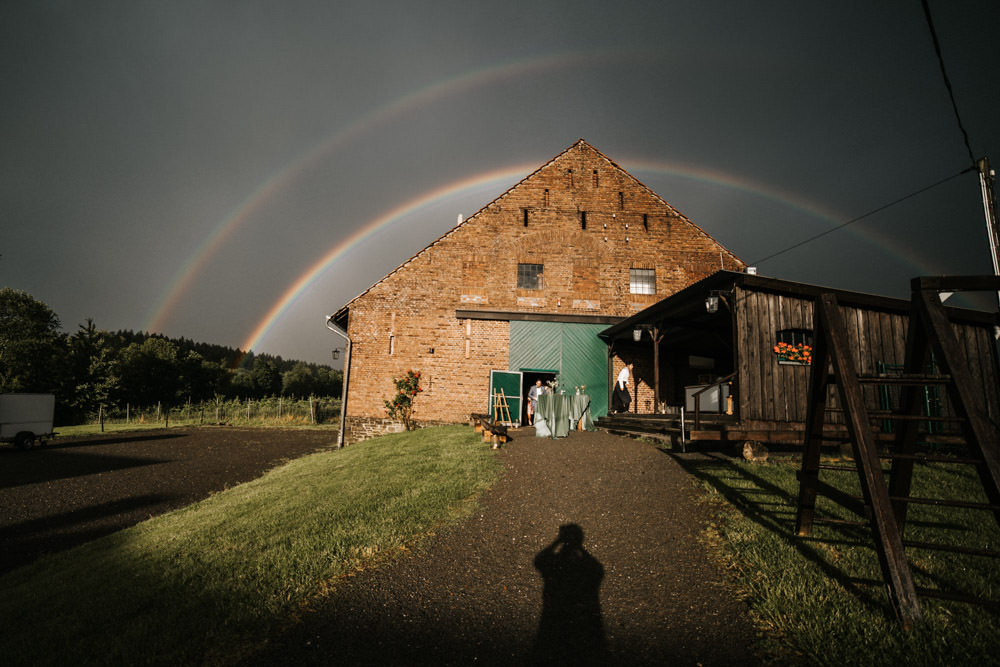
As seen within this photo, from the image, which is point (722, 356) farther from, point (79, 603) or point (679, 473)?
point (79, 603)

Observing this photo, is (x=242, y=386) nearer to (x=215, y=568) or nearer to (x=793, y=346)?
(x=215, y=568)

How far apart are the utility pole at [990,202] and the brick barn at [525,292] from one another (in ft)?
21.6

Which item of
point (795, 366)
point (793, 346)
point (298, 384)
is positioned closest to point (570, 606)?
point (795, 366)

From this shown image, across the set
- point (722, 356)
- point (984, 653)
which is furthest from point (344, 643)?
point (722, 356)

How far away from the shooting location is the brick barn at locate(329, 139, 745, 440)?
1484cm

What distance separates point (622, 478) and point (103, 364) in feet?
140

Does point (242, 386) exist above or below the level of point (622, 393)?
below

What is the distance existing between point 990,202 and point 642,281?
28.2 feet

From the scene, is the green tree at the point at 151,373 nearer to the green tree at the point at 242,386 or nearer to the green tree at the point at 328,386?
the green tree at the point at 242,386

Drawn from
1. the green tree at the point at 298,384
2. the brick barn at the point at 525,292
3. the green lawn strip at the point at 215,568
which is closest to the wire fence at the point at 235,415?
the brick barn at the point at 525,292

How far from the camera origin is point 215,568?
12.1 feet

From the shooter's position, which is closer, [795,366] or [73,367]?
[795,366]

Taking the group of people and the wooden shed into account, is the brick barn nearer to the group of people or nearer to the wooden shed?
the group of people

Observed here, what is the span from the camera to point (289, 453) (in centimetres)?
1437
